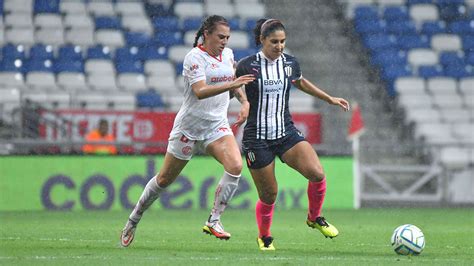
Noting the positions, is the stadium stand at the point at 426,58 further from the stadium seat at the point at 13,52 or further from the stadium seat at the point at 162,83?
the stadium seat at the point at 13,52

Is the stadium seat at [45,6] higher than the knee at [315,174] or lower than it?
higher

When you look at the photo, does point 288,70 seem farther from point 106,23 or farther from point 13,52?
point 106,23

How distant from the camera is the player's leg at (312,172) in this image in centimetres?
1052

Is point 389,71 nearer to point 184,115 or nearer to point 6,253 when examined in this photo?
point 184,115

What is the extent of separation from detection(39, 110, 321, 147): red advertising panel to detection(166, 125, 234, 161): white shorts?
354 inches

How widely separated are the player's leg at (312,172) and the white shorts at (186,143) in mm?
679

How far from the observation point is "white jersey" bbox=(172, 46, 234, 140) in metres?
10.6

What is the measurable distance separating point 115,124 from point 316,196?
9991 millimetres

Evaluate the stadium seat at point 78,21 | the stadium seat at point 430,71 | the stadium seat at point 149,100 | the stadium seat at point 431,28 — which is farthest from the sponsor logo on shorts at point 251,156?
the stadium seat at point 431,28

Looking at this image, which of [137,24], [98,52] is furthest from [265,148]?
[137,24]

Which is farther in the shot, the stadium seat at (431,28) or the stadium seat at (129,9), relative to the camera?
the stadium seat at (431,28)

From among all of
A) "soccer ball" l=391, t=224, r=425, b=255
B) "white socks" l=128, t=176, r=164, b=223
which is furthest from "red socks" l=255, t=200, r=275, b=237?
Answer: "soccer ball" l=391, t=224, r=425, b=255

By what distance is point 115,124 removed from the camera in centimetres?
2020

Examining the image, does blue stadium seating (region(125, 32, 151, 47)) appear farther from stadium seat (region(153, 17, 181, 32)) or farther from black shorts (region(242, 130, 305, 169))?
black shorts (region(242, 130, 305, 169))
